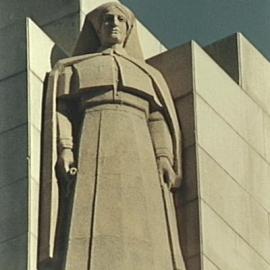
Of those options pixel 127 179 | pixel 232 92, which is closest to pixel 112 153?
pixel 127 179

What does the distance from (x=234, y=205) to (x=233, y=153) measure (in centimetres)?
61

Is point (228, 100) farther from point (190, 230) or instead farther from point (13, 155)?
point (13, 155)

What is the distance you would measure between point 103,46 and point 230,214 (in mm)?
2062

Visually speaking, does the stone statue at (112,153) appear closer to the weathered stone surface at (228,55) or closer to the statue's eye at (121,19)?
the statue's eye at (121,19)

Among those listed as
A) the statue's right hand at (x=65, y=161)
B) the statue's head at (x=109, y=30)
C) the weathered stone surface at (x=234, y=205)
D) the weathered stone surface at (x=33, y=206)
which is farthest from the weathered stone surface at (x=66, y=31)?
the weathered stone surface at (x=33, y=206)

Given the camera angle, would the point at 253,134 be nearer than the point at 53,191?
No

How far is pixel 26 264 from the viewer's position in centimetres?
2366

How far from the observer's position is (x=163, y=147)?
24750 millimetres

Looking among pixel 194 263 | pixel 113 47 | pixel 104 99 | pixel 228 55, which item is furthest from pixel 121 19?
pixel 194 263

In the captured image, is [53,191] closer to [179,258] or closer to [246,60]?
[179,258]

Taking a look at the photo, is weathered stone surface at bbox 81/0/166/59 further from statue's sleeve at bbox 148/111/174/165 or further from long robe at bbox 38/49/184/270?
statue's sleeve at bbox 148/111/174/165

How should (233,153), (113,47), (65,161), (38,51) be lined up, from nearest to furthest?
(65,161), (38,51), (113,47), (233,153)

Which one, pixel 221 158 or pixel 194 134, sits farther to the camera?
pixel 221 158

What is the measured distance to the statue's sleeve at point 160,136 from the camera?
2475cm
